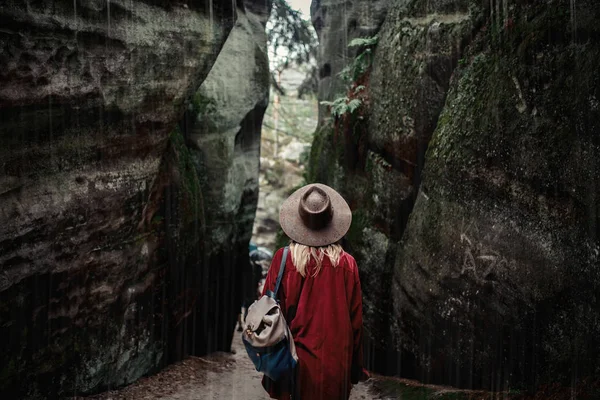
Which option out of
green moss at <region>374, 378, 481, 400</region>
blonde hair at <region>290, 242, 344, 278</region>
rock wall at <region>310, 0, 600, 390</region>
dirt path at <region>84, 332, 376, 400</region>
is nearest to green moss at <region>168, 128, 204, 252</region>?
dirt path at <region>84, 332, 376, 400</region>

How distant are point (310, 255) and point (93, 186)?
3.56 meters

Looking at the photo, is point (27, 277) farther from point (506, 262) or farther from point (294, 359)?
point (506, 262)

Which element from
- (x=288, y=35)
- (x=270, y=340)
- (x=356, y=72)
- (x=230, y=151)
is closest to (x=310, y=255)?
(x=270, y=340)

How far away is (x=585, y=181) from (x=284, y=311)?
2987mm

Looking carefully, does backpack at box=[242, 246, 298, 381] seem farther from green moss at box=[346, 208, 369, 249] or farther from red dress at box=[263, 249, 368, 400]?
green moss at box=[346, 208, 369, 249]

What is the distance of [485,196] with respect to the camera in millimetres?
5855

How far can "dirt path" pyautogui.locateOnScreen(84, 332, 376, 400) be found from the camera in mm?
6707

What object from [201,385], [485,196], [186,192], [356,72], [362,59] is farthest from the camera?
[356,72]

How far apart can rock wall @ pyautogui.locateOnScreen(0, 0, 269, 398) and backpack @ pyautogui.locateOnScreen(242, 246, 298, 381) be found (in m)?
3.04

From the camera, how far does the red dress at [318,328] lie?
3.79 meters

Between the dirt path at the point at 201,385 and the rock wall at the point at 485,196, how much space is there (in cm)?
171

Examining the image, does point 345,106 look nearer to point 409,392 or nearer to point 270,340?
point 409,392

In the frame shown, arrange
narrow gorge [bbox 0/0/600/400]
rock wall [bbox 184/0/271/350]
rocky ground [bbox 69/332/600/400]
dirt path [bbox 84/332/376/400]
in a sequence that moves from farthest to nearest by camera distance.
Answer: rock wall [bbox 184/0/271/350] < dirt path [bbox 84/332/376/400] < rocky ground [bbox 69/332/600/400] < narrow gorge [bbox 0/0/600/400]

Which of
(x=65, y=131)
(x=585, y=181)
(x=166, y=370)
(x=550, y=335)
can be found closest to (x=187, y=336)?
(x=166, y=370)
